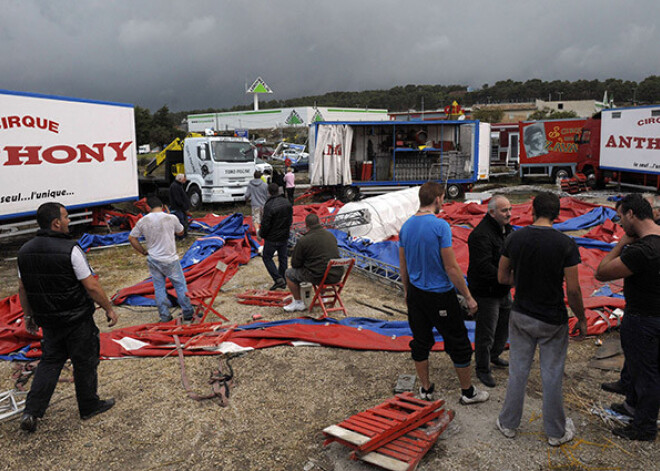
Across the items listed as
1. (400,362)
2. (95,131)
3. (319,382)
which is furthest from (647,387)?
(95,131)

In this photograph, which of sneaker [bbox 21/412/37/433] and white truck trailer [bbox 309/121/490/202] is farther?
white truck trailer [bbox 309/121/490/202]

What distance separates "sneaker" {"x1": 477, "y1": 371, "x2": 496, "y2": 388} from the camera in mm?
4352

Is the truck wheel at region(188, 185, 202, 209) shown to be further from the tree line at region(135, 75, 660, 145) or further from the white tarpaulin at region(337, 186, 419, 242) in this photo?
the tree line at region(135, 75, 660, 145)

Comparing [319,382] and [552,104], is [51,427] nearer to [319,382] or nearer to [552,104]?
[319,382]

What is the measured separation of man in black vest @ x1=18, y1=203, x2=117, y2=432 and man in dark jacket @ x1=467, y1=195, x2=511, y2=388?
316 centimetres

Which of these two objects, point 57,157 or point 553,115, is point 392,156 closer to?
point 57,157

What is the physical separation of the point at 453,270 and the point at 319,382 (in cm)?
181

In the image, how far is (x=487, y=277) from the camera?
13.6 ft

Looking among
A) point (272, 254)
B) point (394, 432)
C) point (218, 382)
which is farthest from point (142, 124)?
point (394, 432)

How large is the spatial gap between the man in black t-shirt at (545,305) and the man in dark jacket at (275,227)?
4.40 metres

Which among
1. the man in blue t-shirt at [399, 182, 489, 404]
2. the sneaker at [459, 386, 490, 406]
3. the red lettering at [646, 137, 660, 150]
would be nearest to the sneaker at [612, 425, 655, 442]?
the sneaker at [459, 386, 490, 406]

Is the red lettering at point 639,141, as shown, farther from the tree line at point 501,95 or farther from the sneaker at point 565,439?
the tree line at point 501,95

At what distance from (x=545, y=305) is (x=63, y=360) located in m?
3.82

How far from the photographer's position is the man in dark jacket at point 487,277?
4180 millimetres
